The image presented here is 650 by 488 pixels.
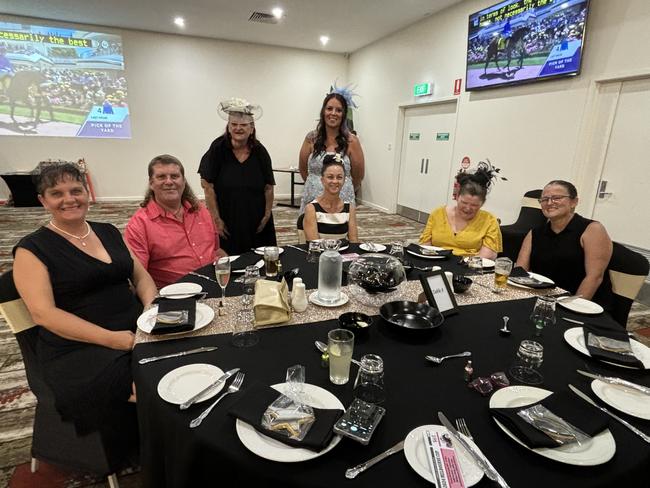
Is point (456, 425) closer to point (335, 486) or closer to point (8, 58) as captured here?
point (335, 486)

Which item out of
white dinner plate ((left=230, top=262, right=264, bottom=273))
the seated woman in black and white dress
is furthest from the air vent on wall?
white dinner plate ((left=230, top=262, right=264, bottom=273))

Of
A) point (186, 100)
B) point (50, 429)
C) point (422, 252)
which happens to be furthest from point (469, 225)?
point (186, 100)

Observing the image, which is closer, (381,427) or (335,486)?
(335,486)

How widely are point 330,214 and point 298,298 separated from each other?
4.30 feet

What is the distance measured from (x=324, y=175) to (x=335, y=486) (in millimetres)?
2058

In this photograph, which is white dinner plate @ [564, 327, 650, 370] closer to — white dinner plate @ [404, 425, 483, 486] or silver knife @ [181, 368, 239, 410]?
white dinner plate @ [404, 425, 483, 486]

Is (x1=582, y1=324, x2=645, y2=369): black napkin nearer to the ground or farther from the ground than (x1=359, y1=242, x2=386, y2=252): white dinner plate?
nearer to the ground

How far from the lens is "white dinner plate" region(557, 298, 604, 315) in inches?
59.7

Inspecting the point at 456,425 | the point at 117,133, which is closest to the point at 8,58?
the point at 117,133

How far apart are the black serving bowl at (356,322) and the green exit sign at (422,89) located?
5.60 meters

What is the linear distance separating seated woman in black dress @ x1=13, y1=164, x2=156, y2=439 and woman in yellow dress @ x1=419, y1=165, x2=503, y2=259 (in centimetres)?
192

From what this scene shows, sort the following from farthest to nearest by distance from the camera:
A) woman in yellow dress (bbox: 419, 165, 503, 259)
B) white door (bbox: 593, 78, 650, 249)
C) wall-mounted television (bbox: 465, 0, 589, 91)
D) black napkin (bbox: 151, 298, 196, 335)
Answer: wall-mounted television (bbox: 465, 0, 589, 91), white door (bbox: 593, 78, 650, 249), woman in yellow dress (bbox: 419, 165, 503, 259), black napkin (bbox: 151, 298, 196, 335)

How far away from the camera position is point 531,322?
1.42 m

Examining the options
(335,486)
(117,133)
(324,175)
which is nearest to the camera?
(335,486)
